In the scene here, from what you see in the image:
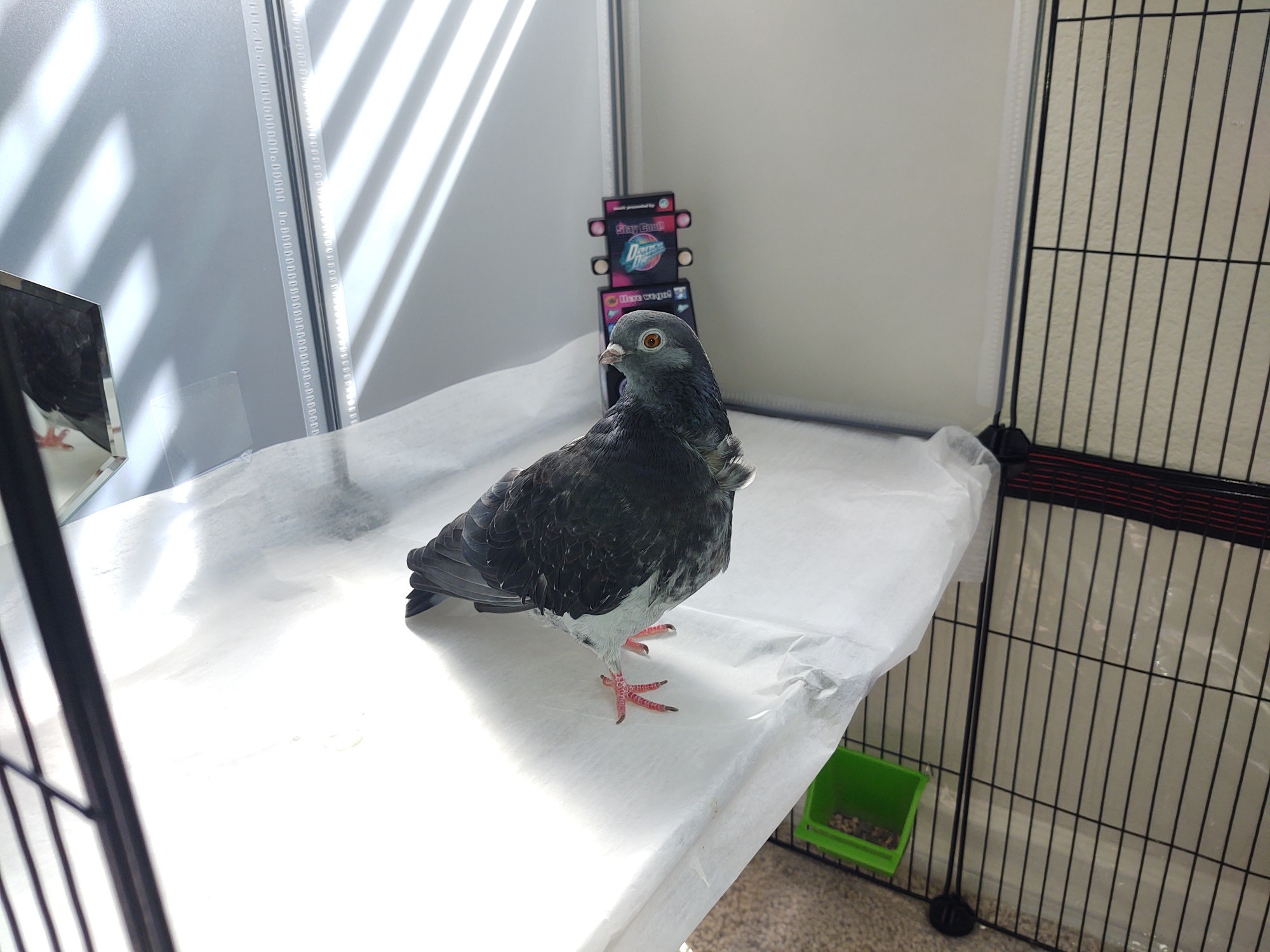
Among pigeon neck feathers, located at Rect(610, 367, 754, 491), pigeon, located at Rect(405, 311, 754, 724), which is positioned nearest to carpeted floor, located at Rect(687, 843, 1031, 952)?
pigeon, located at Rect(405, 311, 754, 724)

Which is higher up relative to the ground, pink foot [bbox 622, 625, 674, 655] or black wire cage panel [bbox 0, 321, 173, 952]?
black wire cage panel [bbox 0, 321, 173, 952]

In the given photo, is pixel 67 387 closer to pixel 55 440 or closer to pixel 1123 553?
pixel 55 440

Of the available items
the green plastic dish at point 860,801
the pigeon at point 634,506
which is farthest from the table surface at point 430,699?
the green plastic dish at point 860,801

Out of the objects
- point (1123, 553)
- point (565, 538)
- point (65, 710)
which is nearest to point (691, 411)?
point (565, 538)

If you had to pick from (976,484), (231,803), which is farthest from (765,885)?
(231,803)

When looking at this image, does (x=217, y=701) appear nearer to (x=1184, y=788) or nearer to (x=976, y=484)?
(x=976, y=484)

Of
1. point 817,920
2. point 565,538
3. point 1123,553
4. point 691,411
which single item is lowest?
point 817,920

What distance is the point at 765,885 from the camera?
6.05 feet

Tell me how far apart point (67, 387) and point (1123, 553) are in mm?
1571

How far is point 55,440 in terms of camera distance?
41.1 inches

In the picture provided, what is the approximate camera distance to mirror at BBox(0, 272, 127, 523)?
3.27ft

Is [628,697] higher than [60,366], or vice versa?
[60,366]

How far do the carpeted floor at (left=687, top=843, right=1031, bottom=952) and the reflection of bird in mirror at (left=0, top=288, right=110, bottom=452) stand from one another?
52.1 inches

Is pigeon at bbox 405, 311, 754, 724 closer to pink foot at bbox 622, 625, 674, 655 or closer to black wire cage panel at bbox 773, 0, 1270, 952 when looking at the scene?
pink foot at bbox 622, 625, 674, 655
